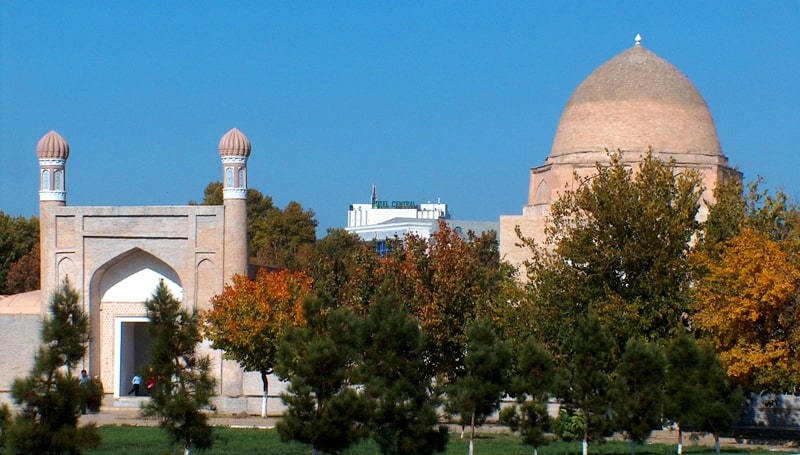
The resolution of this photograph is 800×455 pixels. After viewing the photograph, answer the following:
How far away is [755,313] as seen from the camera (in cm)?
1945

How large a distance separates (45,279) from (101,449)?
41.9 feet

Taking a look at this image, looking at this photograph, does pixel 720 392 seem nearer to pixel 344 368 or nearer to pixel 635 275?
pixel 635 275

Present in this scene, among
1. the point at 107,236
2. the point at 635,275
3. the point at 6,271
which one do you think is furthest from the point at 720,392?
the point at 6,271

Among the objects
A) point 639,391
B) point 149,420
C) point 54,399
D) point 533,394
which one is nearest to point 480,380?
point 533,394

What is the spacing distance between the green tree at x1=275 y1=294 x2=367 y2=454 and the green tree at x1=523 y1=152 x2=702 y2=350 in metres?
6.30

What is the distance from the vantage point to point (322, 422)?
1522 centimetres

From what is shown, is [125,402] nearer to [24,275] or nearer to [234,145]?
[234,145]

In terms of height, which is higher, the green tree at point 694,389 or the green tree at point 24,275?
the green tree at point 24,275

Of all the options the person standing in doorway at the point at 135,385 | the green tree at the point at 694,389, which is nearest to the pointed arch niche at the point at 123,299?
the person standing in doorway at the point at 135,385

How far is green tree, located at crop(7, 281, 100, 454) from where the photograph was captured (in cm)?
1366

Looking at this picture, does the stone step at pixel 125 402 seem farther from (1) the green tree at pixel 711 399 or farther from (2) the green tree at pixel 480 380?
(1) the green tree at pixel 711 399

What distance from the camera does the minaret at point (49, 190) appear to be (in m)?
29.8

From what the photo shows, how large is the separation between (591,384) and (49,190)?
56.1ft

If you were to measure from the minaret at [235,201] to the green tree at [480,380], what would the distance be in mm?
12606
